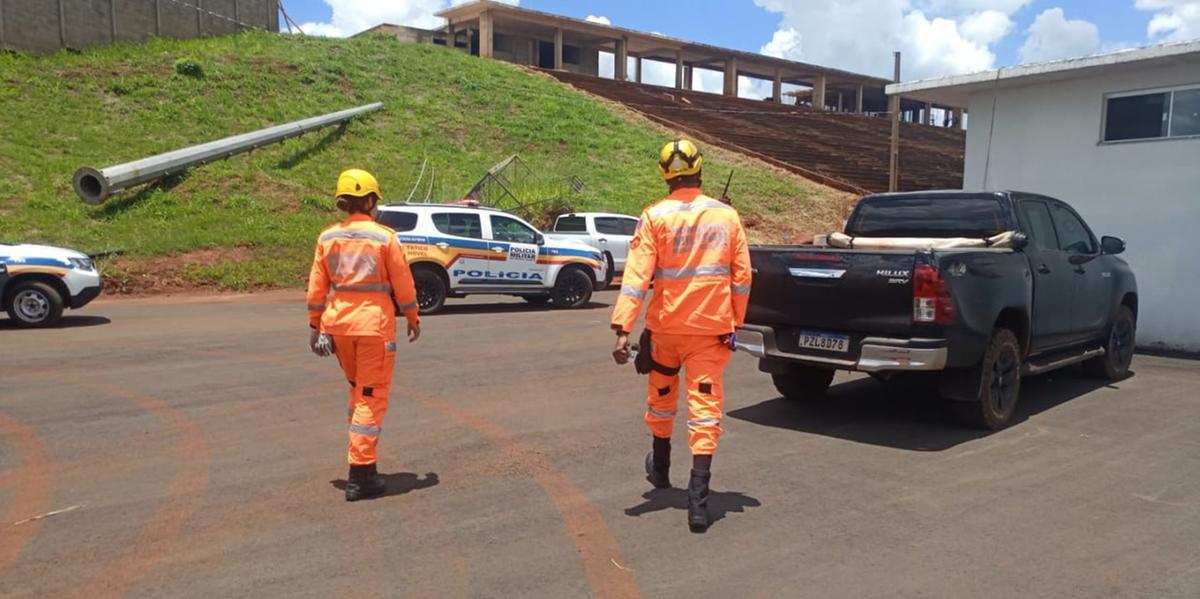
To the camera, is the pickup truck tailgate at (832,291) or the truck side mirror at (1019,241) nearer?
the pickup truck tailgate at (832,291)

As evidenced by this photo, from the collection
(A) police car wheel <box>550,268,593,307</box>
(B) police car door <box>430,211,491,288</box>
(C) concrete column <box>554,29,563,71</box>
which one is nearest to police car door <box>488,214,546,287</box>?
(B) police car door <box>430,211,491,288</box>

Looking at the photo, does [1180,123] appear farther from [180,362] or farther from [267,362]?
[180,362]

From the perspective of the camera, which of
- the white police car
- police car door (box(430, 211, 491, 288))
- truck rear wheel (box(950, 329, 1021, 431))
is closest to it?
truck rear wheel (box(950, 329, 1021, 431))

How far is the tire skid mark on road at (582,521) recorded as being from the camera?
3934mm

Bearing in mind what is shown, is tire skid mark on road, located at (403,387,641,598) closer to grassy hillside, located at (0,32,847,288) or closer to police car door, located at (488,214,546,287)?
police car door, located at (488,214,546,287)

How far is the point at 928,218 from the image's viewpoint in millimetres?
8078

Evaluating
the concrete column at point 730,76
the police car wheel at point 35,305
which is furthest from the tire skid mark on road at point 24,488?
the concrete column at point 730,76

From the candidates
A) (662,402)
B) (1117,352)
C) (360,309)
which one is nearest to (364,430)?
(360,309)

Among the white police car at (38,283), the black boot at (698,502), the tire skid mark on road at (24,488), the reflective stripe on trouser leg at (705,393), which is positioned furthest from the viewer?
the white police car at (38,283)

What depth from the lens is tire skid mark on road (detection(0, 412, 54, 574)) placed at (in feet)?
14.2

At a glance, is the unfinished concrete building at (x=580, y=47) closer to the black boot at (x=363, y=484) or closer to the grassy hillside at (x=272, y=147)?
the grassy hillside at (x=272, y=147)

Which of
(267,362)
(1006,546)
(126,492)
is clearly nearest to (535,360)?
(267,362)

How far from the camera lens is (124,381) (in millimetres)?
8398

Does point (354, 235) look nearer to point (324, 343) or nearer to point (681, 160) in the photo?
point (324, 343)
